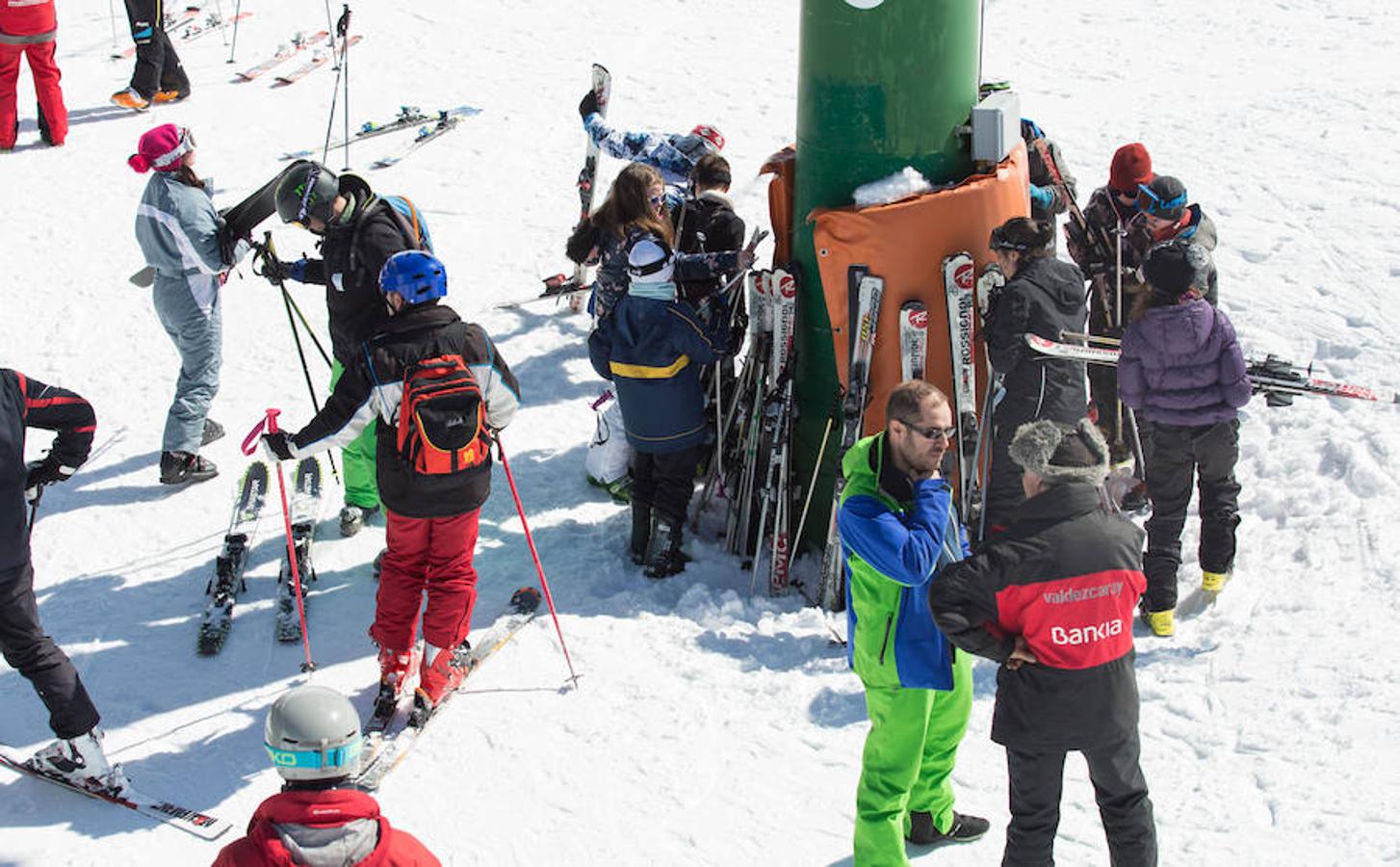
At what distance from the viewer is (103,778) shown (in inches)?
201

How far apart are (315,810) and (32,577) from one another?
258cm

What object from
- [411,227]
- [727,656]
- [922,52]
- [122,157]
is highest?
[922,52]

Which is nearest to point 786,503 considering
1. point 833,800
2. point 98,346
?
point 833,800

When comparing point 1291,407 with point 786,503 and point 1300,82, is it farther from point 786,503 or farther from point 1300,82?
point 1300,82

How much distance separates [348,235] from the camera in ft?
20.7

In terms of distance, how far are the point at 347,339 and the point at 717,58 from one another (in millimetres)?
8636

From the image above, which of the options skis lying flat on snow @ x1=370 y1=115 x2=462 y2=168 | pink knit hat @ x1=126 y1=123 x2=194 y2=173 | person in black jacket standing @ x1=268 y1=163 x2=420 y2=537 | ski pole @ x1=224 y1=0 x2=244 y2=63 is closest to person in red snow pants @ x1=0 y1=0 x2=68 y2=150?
ski pole @ x1=224 y1=0 x2=244 y2=63

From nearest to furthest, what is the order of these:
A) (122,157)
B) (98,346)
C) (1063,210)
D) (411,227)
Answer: (411,227)
(1063,210)
(98,346)
(122,157)

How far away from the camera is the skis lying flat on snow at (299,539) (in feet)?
20.7

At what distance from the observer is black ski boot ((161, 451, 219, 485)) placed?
7629mm

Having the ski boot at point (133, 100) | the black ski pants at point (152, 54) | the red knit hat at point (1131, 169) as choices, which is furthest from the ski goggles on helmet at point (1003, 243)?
the ski boot at point (133, 100)

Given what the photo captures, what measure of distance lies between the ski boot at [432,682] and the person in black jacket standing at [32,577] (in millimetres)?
1138

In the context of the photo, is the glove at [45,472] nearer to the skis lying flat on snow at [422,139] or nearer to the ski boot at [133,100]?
the skis lying flat on snow at [422,139]

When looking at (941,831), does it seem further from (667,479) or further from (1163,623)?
(667,479)
